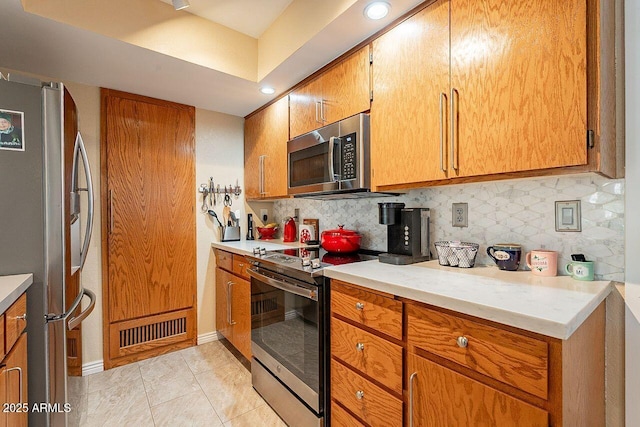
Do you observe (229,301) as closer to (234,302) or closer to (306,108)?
(234,302)

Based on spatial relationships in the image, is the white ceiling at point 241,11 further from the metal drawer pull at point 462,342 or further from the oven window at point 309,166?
the metal drawer pull at point 462,342

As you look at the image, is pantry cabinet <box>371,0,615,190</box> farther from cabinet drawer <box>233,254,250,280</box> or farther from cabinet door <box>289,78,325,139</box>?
cabinet drawer <box>233,254,250,280</box>

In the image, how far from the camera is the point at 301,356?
161 centimetres

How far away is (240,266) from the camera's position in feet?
7.56

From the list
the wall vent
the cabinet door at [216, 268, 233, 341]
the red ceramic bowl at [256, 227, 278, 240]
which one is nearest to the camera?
the wall vent

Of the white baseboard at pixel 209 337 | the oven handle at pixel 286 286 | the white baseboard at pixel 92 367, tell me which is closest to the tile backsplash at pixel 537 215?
the oven handle at pixel 286 286

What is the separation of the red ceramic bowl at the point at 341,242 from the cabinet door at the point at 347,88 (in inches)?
29.3

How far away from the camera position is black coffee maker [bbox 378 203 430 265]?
63.3 inches

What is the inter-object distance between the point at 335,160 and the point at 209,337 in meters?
2.11

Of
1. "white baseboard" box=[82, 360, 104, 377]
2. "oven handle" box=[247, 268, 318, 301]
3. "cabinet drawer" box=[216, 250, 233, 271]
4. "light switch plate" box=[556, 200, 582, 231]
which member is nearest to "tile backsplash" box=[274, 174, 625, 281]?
"light switch plate" box=[556, 200, 582, 231]

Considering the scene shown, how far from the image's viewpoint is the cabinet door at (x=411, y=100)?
1.31 meters

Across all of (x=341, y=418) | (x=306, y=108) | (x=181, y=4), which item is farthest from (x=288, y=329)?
(x=181, y=4)

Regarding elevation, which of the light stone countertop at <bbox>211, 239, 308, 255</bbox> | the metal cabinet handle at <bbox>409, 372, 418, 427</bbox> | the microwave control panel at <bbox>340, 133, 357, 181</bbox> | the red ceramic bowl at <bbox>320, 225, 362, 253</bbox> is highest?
the microwave control panel at <bbox>340, 133, 357, 181</bbox>

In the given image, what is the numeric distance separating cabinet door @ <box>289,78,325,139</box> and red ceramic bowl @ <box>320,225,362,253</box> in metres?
0.75
